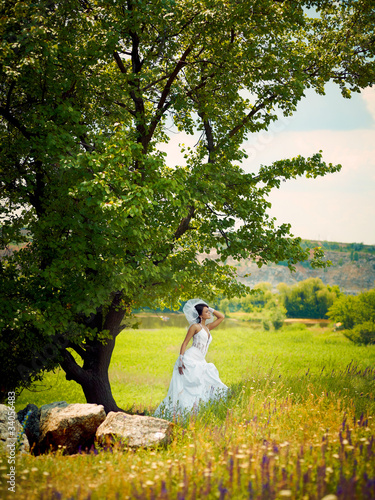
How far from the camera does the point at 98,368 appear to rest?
1101 cm

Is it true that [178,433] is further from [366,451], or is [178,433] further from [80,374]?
[80,374]

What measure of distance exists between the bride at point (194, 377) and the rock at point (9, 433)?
10.6ft

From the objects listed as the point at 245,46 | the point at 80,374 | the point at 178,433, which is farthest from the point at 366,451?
the point at 245,46

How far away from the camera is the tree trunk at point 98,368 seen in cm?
1074

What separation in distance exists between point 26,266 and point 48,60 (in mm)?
4650

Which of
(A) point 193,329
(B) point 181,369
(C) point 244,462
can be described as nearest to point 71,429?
(B) point 181,369

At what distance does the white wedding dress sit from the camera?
346 inches

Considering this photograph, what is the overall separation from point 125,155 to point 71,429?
5195 millimetres

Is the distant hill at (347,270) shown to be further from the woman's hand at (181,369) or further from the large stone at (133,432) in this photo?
the large stone at (133,432)

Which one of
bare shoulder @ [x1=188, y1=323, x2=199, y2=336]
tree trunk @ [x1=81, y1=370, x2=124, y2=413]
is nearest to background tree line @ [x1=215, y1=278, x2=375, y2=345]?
bare shoulder @ [x1=188, y1=323, x2=199, y2=336]

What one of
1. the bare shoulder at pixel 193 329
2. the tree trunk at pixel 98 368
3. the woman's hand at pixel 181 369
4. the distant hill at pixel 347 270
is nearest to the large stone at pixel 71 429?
the woman's hand at pixel 181 369

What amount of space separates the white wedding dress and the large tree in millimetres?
1647

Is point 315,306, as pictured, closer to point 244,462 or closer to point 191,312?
point 191,312

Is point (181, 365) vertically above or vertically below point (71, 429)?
above
